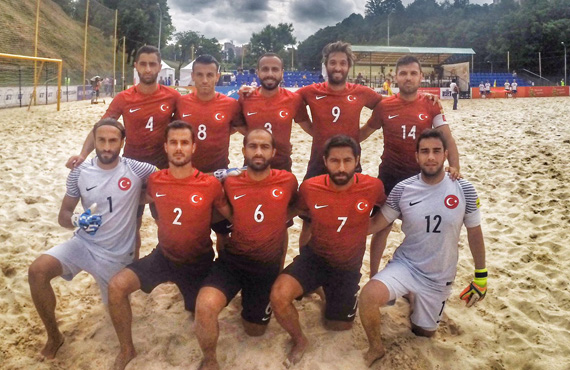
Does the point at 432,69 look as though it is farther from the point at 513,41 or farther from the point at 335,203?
the point at 335,203

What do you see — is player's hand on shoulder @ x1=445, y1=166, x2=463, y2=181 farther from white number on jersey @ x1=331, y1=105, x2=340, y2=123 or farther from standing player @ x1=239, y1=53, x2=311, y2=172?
standing player @ x1=239, y1=53, x2=311, y2=172

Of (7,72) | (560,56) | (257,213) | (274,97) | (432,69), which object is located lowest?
(257,213)

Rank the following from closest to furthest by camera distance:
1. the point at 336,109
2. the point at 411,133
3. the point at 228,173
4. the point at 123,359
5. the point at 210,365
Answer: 1. the point at 210,365
2. the point at 123,359
3. the point at 228,173
4. the point at 411,133
5. the point at 336,109

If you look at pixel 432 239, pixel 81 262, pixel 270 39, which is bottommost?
pixel 81 262

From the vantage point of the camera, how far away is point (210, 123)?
12.7 ft

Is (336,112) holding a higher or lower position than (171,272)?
higher

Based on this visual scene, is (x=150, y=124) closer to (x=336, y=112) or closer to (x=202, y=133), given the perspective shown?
(x=202, y=133)

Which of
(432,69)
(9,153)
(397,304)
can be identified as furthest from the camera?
(432,69)

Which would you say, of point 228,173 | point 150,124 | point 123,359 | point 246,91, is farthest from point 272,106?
point 123,359

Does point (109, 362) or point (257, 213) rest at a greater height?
point (257, 213)

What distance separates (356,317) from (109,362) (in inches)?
76.9

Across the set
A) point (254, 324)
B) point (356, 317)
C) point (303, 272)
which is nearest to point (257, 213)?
point (303, 272)

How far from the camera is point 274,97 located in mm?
3967

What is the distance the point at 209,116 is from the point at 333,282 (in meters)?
1.83
